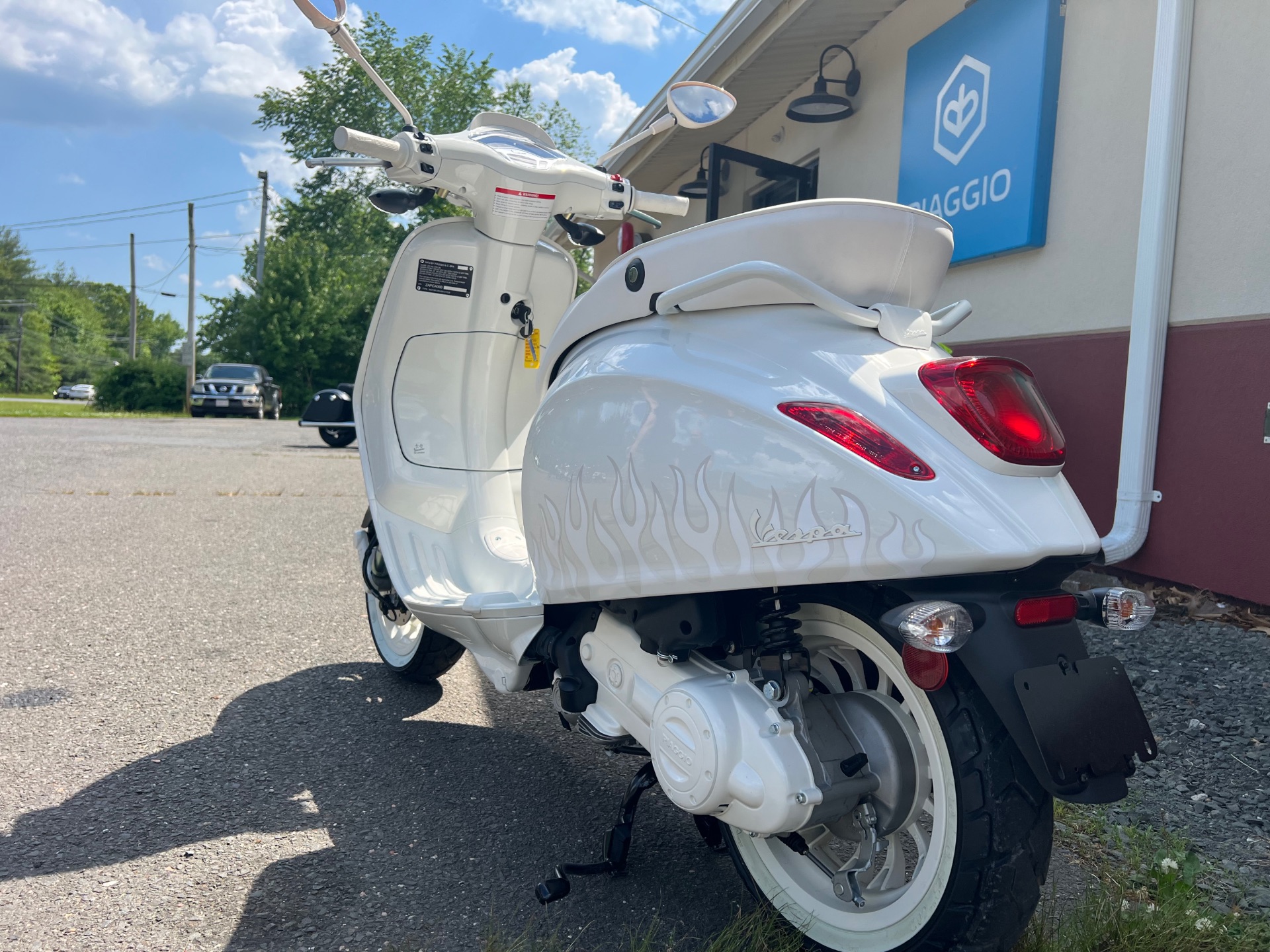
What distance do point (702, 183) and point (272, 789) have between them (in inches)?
289

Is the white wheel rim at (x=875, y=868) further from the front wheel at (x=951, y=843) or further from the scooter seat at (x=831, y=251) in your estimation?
the scooter seat at (x=831, y=251)

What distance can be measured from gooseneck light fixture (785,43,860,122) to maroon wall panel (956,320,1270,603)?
2.74 metres

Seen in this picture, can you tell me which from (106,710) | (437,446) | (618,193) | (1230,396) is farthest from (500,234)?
(1230,396)

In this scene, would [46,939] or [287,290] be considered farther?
[287,290]

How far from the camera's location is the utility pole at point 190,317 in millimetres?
27500

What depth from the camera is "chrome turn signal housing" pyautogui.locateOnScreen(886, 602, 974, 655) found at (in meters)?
1.27

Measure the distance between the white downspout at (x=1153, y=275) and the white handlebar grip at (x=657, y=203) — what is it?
1.82m

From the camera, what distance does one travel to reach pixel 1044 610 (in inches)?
53.4

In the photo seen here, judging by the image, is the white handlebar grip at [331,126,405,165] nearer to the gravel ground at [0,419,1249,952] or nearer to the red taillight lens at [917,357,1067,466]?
the gravel ground at [0,419,1249,952]

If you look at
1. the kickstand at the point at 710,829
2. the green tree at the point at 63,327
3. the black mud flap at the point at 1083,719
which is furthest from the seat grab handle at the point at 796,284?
the green tree at the point at 63,327

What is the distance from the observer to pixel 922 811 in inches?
61.9

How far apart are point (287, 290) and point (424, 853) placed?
30974 mm

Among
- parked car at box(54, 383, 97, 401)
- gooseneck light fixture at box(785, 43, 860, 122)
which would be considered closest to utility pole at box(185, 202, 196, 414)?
gooseneck light fixture at box(785, 43, 860, 122)

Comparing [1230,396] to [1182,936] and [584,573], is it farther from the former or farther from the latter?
[584,573]
